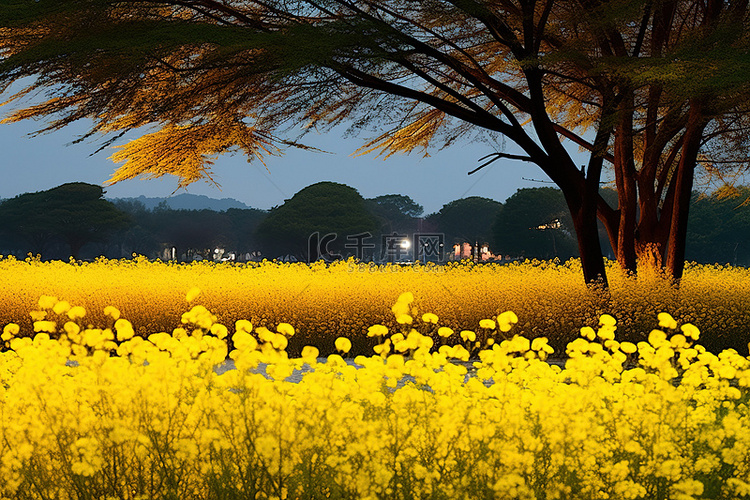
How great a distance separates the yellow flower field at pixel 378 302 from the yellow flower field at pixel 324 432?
4.75 meters

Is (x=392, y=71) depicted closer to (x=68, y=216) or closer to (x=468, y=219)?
(x=68, y=216)

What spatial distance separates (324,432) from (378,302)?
235 inches

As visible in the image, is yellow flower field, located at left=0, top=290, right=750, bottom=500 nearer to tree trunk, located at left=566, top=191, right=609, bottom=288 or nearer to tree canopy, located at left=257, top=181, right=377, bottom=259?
tree trunk, located at left=566, top=191, right=609, bottom=288

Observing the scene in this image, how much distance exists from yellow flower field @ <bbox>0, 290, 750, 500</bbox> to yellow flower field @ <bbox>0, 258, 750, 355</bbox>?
15.6ft

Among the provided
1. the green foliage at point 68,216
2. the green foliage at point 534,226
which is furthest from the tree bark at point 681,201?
the green foliage at point 68,216

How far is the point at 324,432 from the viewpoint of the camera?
3.25m

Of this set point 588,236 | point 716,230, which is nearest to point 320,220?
point 716,230

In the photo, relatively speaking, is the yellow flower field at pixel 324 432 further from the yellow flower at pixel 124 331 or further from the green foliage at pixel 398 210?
the green foliage at pixel 398 210

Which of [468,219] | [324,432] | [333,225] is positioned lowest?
[324,432]

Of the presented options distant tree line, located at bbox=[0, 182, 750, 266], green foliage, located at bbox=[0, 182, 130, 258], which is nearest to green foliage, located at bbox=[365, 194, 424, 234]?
distant tree line, located at bbox=[0, 182, 750, 266]

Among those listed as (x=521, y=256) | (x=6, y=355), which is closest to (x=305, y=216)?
(x=521, y=256)

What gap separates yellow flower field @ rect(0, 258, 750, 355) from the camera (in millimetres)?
8703

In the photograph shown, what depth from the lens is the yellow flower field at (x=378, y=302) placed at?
8.70 meters

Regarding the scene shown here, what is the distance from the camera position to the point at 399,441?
3197 mm
